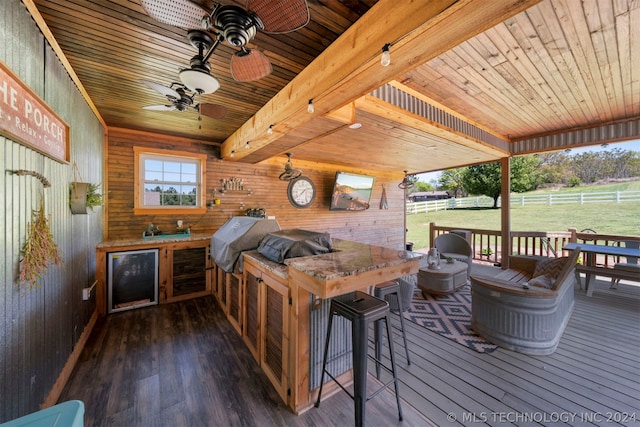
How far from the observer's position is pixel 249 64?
5.41 ft

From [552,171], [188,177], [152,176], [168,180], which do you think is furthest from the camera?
[552,171]

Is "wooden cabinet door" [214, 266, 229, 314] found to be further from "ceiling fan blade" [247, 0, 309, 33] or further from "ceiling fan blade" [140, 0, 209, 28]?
"ceiling fan blade" [247, 0, 309, 33]

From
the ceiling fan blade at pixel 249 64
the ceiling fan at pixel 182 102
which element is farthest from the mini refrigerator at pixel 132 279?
the ceiling fan blade at pixel 249 64

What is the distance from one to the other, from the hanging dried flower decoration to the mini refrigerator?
1835 mm

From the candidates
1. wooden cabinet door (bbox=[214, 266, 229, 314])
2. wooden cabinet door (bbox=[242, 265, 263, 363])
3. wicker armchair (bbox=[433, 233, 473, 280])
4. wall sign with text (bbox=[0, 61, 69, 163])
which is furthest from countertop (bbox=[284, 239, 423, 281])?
wicker armchair (bbox=[433, 233, 473, 280])

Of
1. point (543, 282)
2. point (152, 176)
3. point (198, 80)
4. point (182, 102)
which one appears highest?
point (182, 102)

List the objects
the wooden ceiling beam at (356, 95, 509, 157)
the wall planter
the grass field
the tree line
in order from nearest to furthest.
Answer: the wall planter
the wooden ceiling beam at (356, 95, 509, 157)
the grass field
the tree line

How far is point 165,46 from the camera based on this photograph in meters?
1.97

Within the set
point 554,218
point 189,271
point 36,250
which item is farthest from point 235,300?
point 554,218

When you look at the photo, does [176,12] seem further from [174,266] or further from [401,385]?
[174,266]

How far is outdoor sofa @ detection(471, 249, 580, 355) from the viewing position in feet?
7.66

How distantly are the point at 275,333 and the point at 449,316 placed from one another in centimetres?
257

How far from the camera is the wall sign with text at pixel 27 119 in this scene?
1.22 meters

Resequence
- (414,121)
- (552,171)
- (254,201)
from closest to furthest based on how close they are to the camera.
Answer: (414,121), (254,201), (552,171)
